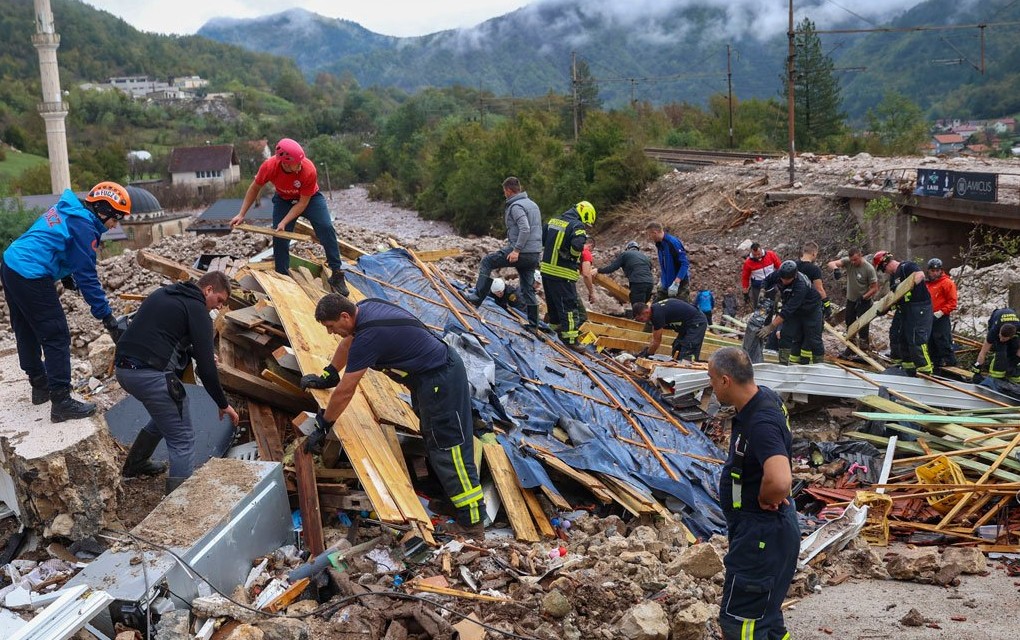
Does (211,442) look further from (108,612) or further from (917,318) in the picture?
(917,318)

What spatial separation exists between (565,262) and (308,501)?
16.0 ft

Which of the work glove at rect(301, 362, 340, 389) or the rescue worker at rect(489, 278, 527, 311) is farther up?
the work glove at rect(301, 362, 340, 389)

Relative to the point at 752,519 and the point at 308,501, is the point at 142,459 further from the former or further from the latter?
the point at 752,519

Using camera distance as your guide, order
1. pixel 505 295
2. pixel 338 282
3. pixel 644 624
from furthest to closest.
Result: pixel 505 295 < pixel 338 282 < pixel 644 624

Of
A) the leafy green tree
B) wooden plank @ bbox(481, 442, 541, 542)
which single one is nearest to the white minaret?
the leafy green tree

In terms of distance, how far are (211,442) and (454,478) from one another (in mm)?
1692

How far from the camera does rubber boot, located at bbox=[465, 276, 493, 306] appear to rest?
914 cm

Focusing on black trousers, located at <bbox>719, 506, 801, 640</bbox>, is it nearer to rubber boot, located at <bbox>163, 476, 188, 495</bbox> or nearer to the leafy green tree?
rubber boot, located at <bbox>163, 476, 188, 495</bbox>

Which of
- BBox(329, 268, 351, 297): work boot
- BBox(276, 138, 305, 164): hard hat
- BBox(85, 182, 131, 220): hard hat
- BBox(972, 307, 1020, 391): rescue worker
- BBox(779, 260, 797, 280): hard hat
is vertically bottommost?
BBox(972, 307, 1020, 391): rescue worker

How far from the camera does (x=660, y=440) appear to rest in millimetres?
7562

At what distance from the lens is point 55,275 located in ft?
16.7

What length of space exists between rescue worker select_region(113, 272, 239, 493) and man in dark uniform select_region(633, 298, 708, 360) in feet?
17.3

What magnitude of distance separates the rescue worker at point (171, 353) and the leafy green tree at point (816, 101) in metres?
38.2

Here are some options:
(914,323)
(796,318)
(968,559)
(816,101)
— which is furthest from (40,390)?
(816,101)
